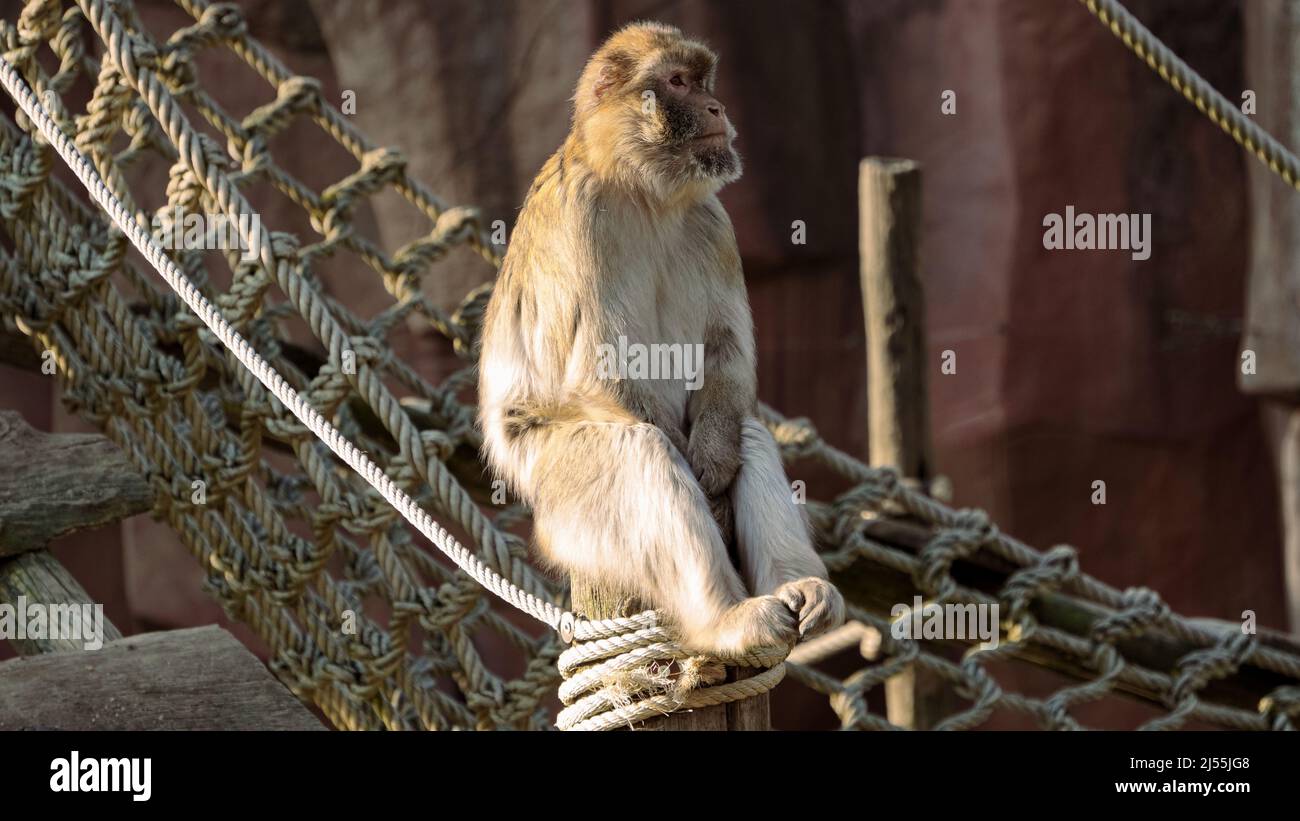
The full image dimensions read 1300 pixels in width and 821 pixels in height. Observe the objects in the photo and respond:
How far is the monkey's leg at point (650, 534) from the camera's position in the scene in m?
2.45

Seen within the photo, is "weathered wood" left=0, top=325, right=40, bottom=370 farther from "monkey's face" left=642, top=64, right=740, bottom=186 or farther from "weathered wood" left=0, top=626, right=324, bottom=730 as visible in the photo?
"monkey's face" left=642, top=64, right=740, bottom=186

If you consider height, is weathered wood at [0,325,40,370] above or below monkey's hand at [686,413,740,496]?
above

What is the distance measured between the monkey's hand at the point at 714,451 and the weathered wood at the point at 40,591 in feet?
4.44

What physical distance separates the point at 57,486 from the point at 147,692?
0.75 m

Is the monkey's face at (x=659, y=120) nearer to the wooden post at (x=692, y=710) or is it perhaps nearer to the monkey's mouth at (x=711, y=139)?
the monkey's mouth at (x=711, y=139)

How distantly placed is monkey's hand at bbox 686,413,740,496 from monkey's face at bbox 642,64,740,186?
0.55 m

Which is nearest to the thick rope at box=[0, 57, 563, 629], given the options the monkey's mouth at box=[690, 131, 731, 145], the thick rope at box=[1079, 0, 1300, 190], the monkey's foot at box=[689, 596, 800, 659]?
the monkey's foot at box=[689, 596, 800, 659]

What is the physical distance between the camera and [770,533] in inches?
105

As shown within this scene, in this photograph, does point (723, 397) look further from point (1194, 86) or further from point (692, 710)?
point (1194, 86)

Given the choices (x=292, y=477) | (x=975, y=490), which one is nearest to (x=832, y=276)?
(x=975, y=490)

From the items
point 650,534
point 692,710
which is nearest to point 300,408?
point 650,534

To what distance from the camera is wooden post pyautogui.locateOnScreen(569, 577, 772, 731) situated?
2514 mm

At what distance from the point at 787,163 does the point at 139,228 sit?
20.1 ft
